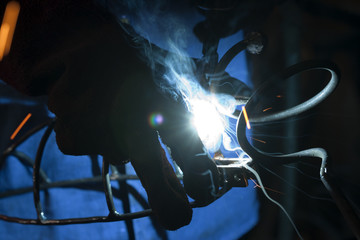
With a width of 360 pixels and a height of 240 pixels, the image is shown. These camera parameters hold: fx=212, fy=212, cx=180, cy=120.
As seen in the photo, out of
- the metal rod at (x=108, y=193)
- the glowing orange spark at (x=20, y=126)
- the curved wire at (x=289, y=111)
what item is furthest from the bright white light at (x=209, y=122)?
the glowing orange spark at (x=20, y=126)

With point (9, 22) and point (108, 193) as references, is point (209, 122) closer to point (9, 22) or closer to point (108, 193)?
point (108, 193)

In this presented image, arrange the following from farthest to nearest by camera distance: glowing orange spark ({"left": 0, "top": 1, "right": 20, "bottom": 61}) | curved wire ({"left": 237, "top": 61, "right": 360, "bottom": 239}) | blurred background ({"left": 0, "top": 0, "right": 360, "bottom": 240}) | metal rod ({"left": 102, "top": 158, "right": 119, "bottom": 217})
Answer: blurred background ({"left": 0, "top": 0, "right": 360, "bottom": 240}), metal rod ({"left": 102, "top": 158, "right": 119, "bottom": 217}), glowing orange spark ({"left": 0, "top": 1, "right": 20, "bottom": 61}), curved wire ({"left": 237, "top": 61, "right": 360, "bottom": 239})

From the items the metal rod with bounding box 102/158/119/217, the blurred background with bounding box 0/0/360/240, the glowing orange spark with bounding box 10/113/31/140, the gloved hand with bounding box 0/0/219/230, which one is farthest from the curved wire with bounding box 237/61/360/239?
the glowing orange spark with bounding box 10/113/31/140

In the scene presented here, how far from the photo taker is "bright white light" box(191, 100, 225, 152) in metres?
0.74

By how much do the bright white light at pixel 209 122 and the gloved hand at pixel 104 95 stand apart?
0.71 feet

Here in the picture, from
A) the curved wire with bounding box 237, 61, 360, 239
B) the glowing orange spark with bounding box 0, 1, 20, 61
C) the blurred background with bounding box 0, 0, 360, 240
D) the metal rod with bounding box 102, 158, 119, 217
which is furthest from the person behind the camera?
the blurred background with bounding box 0, 0, 360, 240

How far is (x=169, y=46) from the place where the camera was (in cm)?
111

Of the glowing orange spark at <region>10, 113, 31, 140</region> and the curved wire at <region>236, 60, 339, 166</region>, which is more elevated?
the curved wire at <region>236, 60, 339, 166</region>

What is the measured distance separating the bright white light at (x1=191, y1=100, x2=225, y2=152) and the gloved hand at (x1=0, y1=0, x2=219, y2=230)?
215mm

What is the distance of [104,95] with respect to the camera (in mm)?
522

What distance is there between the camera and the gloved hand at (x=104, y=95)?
0.52 metres

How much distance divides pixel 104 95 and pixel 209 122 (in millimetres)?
382

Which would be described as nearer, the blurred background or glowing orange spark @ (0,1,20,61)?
glowing orange spark @ (0,1,20,61)

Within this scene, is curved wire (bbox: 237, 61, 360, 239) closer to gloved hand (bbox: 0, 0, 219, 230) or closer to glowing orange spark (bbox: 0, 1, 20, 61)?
gloved hand (bbox: 0, 0, 219, 230)
